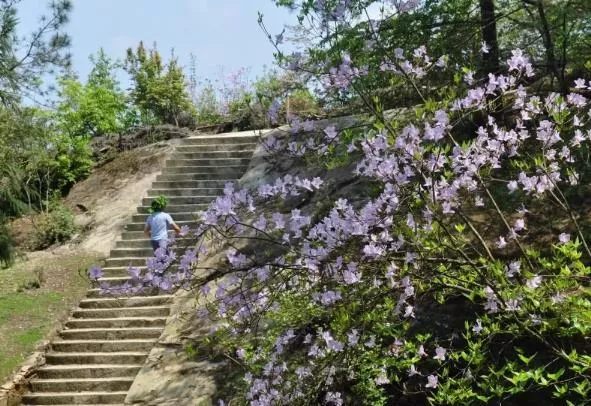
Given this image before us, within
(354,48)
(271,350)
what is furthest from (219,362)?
(354,48)

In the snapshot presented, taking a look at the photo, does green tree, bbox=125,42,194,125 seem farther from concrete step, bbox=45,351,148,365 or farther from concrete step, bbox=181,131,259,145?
concrete step, bbox=45,351,148,365

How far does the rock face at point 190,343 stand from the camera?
22.0 feet

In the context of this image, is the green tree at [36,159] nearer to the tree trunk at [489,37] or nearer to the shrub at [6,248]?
the shrub at [6,248]

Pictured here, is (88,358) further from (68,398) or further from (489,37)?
(489,37)

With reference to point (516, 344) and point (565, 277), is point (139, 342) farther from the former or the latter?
point (565, 277)

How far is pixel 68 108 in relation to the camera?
1761 centimetres

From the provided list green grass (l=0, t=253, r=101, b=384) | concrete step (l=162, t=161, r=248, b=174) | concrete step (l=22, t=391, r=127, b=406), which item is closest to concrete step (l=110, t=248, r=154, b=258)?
green grass (l=0, t=253, r=101, b=384)

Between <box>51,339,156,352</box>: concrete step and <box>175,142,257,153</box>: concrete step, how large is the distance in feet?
19.2

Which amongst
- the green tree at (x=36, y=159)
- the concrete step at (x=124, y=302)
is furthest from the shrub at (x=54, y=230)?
the concrete step at (x=124, y=302)

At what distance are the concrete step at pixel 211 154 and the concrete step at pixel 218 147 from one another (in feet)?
0.43

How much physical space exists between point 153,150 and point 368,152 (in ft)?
37.8

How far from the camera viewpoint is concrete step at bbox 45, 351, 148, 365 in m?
8.37

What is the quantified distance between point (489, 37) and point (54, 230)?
28.8ft

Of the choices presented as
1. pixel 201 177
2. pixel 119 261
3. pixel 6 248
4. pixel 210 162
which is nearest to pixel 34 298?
pixel 6 248
